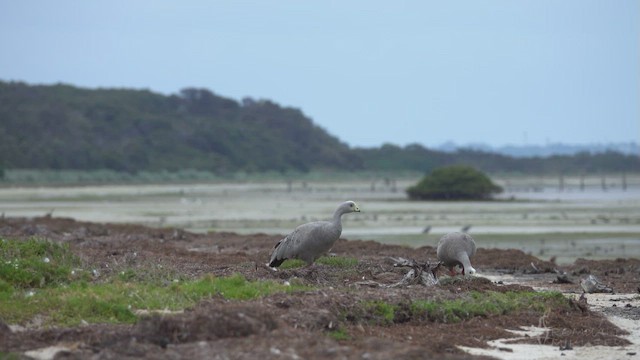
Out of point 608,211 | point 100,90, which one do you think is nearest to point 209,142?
point 100,90

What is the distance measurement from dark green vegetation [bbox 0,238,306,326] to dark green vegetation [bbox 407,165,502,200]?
49232 mm

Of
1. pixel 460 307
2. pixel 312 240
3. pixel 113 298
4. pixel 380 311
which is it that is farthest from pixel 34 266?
pixel 460 307

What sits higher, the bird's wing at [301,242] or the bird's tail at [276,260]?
the bird's wing at [301,242]

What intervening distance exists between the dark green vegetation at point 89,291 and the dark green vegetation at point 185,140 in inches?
3270

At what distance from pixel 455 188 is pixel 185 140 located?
5995 cm

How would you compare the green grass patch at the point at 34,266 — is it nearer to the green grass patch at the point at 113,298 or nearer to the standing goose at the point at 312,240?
the green grass patch at the point at 113,298

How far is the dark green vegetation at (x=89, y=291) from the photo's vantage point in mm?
13062

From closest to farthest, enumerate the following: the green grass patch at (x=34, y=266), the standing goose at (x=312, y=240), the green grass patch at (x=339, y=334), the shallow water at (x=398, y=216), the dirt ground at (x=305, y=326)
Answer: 1. the dirt ground at (x=305, y=326)
2. the green grass patch at (x=339, y=334)
3. the green grass patch at (x=34, y=266)
4. the standing goose at (x=312, y=240)
5. the shallow water at (x=398, y=216)

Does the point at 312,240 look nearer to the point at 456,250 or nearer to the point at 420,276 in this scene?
the point at 420,276

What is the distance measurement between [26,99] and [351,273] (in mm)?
108222

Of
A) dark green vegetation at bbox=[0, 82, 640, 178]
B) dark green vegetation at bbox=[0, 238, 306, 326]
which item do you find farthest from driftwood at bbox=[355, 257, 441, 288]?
dark green vegetation at bbox=[0, 82, 640, 178]

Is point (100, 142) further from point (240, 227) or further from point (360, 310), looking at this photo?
point (360, 310)

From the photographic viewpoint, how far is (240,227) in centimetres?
3950

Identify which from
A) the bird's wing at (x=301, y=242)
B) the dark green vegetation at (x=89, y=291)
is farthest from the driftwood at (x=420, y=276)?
the dark green vegetation at (x=89, y=291)
